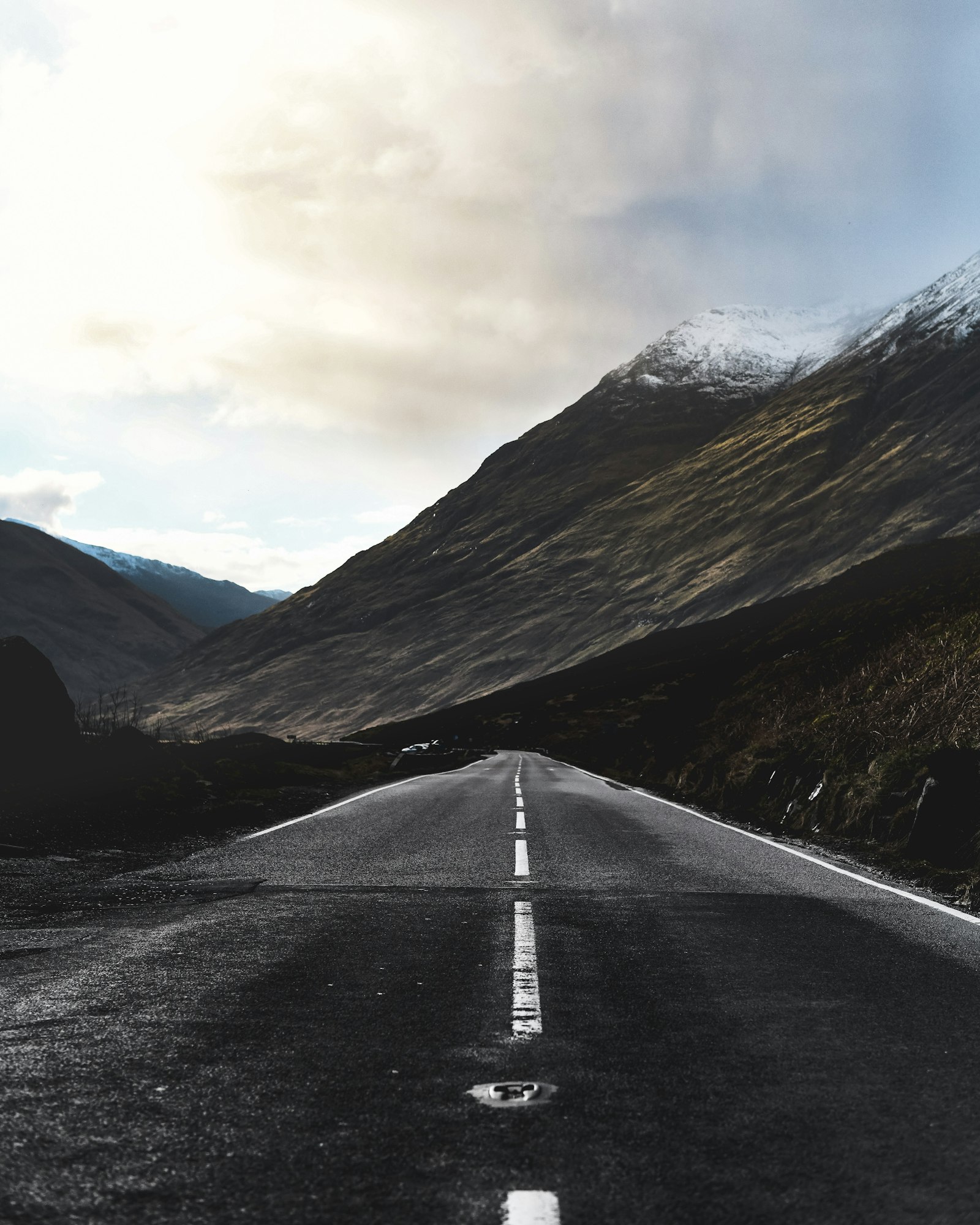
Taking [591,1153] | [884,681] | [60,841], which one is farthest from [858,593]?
[591,1153]

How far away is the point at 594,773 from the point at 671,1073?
36.4m

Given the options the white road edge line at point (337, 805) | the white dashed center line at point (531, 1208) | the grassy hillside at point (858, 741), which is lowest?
the white dashed center line at point (531, 1208)

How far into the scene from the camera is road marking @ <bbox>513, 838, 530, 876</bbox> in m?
10.5

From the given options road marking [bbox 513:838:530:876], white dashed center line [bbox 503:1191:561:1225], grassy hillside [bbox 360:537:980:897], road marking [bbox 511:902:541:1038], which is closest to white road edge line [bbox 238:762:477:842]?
road marking [bbox 513:838:530:876]

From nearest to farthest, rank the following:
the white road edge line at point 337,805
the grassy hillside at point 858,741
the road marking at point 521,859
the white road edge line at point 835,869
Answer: the white road edge line at point 835,869, the road marking at point 521,859, the grassy hillside at point 858,741, the white road edge line at point 337,805

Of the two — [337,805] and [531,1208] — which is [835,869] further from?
[337,805]

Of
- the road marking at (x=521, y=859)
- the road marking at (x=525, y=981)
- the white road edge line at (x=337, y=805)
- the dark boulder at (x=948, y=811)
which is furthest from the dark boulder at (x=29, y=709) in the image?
the dark boulder at (x=948, y=811)

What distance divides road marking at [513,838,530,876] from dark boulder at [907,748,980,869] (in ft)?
16.1

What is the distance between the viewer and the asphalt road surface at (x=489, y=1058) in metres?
3.19

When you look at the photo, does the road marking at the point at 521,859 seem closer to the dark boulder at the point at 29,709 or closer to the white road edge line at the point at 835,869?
the white road edge line at the point at 835,869

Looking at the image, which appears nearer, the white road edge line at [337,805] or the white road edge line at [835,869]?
the white road edge line at [835,869]

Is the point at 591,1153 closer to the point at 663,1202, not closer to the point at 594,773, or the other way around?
the point at 663,1202

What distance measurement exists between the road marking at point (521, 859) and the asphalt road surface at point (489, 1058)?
1274 millimetres

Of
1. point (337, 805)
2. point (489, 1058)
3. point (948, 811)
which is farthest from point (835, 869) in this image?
point (337, 805)
